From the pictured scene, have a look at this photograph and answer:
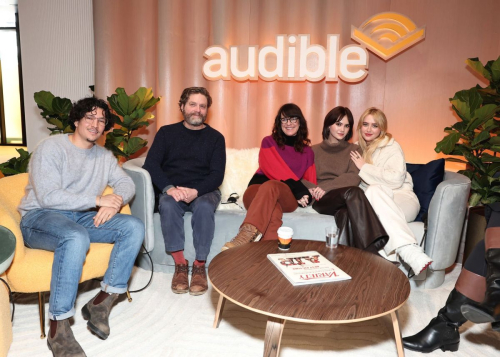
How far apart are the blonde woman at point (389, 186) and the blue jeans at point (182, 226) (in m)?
1.00

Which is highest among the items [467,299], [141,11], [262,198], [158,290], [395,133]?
[141,11]

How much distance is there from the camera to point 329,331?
2.02 meters

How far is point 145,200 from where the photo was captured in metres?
2.55

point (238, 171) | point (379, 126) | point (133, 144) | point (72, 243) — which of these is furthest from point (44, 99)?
point (379, 126)

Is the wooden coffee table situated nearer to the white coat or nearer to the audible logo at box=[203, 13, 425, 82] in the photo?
the white coat

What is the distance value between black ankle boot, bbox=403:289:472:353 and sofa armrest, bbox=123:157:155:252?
5.17 ft

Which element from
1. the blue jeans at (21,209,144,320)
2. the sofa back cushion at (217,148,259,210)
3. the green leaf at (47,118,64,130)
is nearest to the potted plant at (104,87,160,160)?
the green leaf at (47,118,64,130)

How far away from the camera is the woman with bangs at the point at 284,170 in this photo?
2584 millimetres

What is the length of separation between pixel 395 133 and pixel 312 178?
120cm

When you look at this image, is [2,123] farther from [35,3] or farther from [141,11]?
[141,11]

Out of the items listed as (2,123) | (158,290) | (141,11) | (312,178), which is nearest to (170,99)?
(141,11)

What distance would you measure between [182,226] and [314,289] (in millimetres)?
1197

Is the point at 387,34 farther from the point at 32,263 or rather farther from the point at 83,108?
the point at 32,263

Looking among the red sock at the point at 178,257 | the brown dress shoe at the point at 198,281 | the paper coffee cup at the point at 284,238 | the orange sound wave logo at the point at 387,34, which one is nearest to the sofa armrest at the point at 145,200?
the red sock at the point at 178,257
